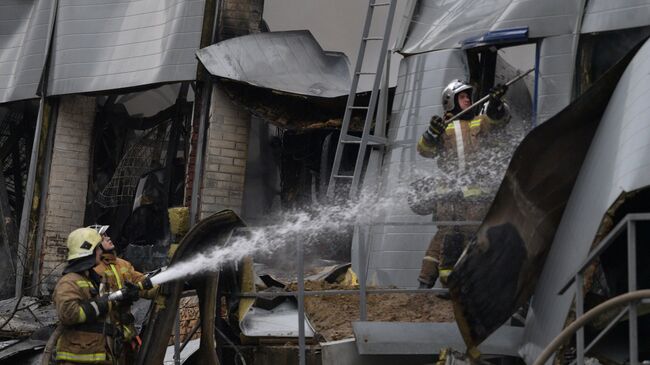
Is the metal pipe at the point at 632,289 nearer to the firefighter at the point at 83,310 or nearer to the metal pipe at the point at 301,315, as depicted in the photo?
the metal pipe at the point at 301,315

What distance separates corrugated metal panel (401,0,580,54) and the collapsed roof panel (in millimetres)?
2384

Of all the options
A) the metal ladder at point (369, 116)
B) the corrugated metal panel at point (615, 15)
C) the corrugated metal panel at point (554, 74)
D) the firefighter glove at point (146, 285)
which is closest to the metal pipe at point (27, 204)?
the metal ladder at point (369, 116)

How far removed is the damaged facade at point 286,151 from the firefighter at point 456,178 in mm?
261

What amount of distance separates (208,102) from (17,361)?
422 centimetres

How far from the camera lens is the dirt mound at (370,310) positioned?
31.4 ft

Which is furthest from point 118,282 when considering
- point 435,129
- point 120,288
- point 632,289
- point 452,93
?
point 632,289

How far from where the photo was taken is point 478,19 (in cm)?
→ 1134

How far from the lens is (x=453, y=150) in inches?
396

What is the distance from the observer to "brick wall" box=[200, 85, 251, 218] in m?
14.4

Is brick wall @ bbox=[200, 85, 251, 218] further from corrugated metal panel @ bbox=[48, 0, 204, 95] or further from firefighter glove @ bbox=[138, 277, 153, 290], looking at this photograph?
firefighter glove @ bbox=[138, 277, 153, 290]

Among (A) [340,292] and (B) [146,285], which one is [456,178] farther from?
(B) [146,285]

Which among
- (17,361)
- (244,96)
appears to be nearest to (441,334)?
(17,361)

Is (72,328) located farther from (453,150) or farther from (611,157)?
(611,157)

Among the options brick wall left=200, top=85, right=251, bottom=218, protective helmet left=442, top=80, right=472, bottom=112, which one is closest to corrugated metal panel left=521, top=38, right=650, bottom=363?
protective helmet left=442, top=80, right=472, bottom=112
